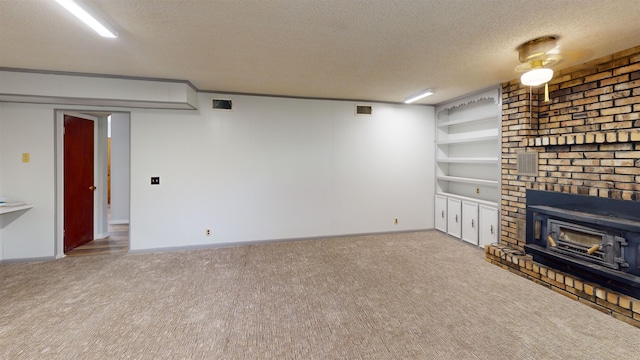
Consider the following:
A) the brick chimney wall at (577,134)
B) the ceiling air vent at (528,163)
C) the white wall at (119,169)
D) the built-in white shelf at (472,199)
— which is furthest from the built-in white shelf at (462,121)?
the white wall at (119,169)

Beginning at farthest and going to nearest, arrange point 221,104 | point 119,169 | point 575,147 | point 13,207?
point 119,169
point 221,104
point 13,207
point 575,147

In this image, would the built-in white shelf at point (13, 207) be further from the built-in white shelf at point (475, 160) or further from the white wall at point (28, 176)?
the built-in white shelf at point (475, 160)

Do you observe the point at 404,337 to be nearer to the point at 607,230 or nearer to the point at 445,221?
the point at 607,230

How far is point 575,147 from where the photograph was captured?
3.27m

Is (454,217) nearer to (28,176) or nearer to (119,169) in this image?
(28,176)

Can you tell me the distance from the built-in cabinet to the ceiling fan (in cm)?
134

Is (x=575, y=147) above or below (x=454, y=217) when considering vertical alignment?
above

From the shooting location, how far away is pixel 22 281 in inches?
130

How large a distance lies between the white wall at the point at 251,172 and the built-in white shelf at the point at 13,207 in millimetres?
130

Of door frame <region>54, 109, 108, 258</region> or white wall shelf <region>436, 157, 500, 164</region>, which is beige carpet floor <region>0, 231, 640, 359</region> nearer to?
door frame <region>54, 109, 108, 258</region>

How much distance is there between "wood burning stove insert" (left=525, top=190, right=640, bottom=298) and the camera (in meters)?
2.53

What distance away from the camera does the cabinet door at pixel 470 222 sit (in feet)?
15.1

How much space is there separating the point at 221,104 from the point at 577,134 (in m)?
4.83

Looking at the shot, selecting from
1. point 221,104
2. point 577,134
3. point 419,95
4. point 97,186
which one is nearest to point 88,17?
point 221,104
